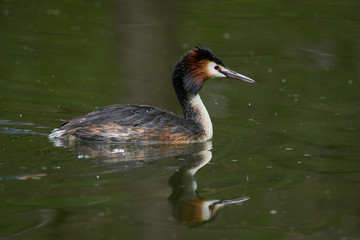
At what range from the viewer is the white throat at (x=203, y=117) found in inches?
315

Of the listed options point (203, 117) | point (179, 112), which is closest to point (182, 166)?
point (203, 117)

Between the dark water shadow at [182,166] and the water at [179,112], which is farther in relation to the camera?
the dark water shadow at [182,166]

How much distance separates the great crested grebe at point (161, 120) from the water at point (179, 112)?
0.18 metres

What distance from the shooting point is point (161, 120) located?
305 inches

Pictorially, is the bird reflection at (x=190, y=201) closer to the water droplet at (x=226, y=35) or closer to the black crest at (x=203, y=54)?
the black crest at (x=203, y=54)

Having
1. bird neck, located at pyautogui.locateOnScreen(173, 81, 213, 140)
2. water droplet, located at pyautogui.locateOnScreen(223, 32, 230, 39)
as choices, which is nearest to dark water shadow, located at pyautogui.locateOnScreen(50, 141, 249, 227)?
bird neck, located at pyautogui.locateOnScreen(173, 81, 213, 140)

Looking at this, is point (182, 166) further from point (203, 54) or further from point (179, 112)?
point (179, 112)

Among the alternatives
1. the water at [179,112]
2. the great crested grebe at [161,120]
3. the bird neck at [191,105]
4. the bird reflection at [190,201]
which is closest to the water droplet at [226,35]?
the water at [179,112]

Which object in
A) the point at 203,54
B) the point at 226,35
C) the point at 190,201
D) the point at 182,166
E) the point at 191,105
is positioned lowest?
the point at 190,201

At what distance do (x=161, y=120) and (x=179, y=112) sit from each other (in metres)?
1.51


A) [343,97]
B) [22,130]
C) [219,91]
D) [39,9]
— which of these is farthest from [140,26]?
[22,130]

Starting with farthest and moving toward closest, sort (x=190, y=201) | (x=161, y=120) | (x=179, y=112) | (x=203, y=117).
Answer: (x=179, y=112) < (x=203, y=117) < (x=161, y=120) < (x=190, y=201)

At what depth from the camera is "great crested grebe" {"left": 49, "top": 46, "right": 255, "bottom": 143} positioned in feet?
24.7

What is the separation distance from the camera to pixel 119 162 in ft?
22.1
